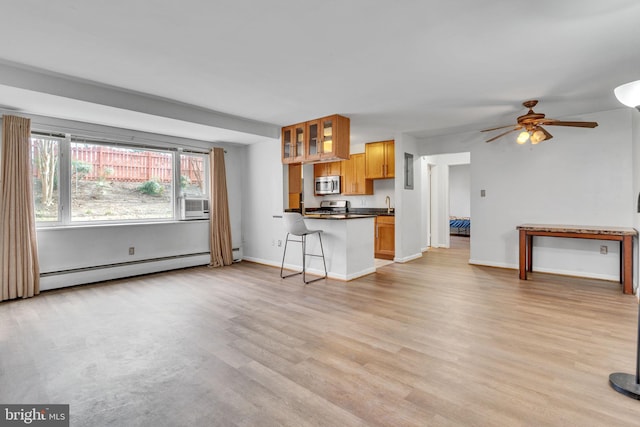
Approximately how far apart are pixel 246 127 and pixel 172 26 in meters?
2.68

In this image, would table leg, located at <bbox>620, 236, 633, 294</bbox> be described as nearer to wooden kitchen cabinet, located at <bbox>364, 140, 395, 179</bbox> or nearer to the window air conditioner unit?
wooden kitchen cabinet, located at <bbox>364, 140, 395, 179</bbox>

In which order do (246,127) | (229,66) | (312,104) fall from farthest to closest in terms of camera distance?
(246,127), (312,104), (229,66)

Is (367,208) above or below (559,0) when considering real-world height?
below

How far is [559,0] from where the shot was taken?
1947 mm

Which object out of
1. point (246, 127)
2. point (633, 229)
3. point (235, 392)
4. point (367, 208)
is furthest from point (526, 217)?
point (235, 392)

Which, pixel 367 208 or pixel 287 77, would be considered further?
pixel 367 208

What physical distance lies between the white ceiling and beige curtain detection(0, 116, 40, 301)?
0.37m

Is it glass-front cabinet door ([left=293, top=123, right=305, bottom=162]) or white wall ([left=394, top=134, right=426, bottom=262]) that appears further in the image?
white wall ([left=394, top=134, right=426, bottom=262])

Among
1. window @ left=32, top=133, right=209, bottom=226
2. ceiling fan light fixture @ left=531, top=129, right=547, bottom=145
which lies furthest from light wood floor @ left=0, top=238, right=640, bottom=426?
ceiling fan light fixture @ left=531, top=129, right=547, bottom=145

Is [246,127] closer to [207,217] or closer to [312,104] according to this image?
[312,104]

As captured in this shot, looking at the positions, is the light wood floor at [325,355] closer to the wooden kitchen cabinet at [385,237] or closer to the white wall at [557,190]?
the white wall at [557,190]

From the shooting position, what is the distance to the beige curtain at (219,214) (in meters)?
5.64

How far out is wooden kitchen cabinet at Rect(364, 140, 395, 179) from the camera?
6355 mm

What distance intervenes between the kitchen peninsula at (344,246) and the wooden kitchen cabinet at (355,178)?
201cm
